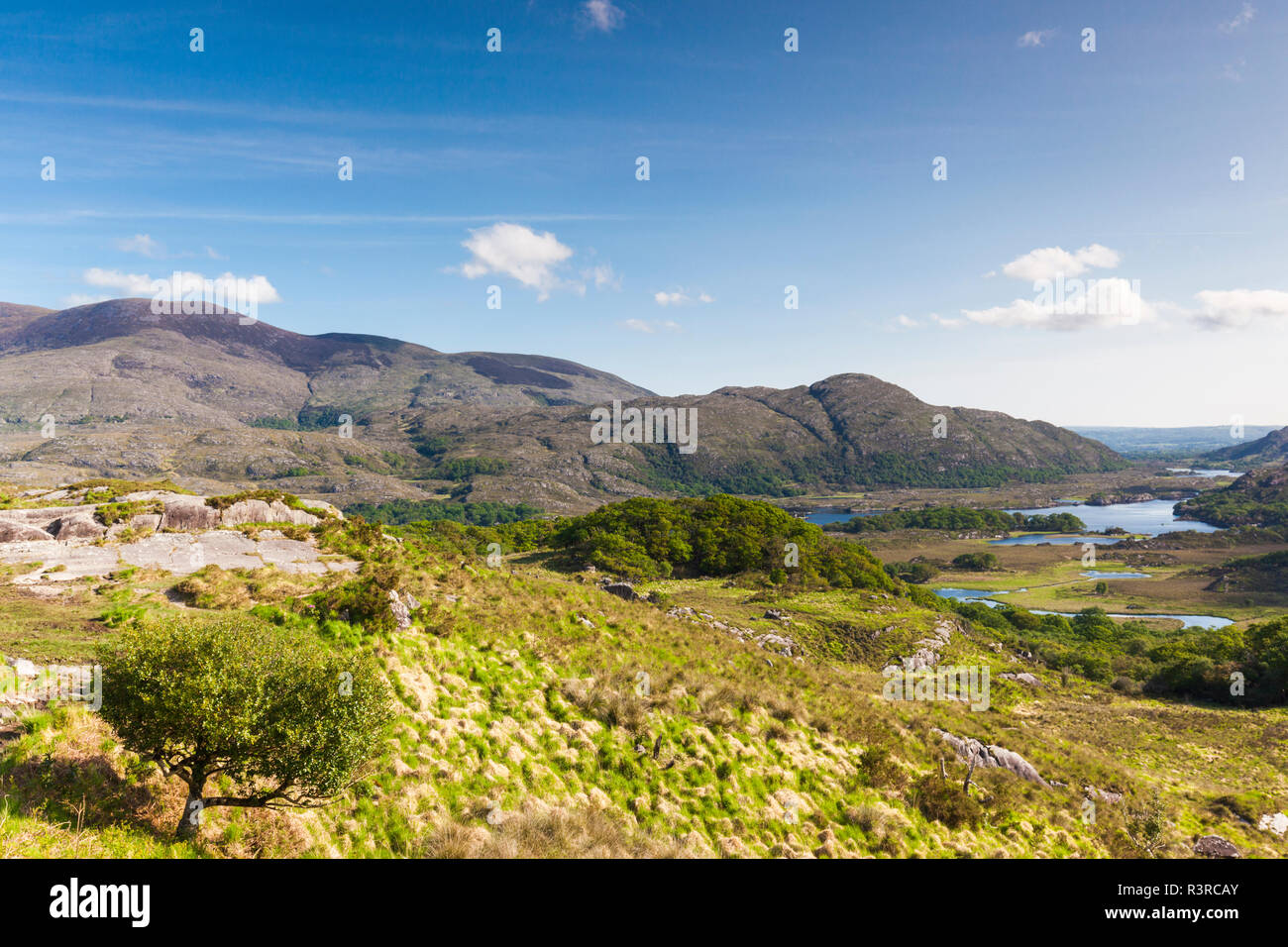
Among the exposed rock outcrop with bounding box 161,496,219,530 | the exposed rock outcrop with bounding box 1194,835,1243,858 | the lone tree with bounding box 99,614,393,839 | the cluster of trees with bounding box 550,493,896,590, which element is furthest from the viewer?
the cluster of trees with bounding box 550,493,896,590

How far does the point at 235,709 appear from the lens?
11.0 meters

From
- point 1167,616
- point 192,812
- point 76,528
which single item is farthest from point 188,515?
point 1167,616

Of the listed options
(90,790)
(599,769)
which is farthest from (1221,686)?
(90,790)

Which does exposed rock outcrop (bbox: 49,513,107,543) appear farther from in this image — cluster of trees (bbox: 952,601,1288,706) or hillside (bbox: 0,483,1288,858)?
cluster of trees (bbox: 952,601,1288,706)

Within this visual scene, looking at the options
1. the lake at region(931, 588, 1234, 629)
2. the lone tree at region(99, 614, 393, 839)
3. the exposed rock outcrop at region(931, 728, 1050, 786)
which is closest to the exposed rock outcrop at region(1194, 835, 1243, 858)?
the exposed rock outcrop at region(931, 728, 1050, 786)

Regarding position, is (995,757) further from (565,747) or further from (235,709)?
(235,709)

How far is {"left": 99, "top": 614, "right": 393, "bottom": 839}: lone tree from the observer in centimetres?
1082

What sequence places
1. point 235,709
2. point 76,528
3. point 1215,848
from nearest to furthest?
1. point 235,709
2. point 1215,848
3. point 76,528

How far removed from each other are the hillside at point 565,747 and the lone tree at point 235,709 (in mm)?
1629

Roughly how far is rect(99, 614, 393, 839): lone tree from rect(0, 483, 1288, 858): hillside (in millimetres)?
1629

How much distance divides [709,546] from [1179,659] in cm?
5217
